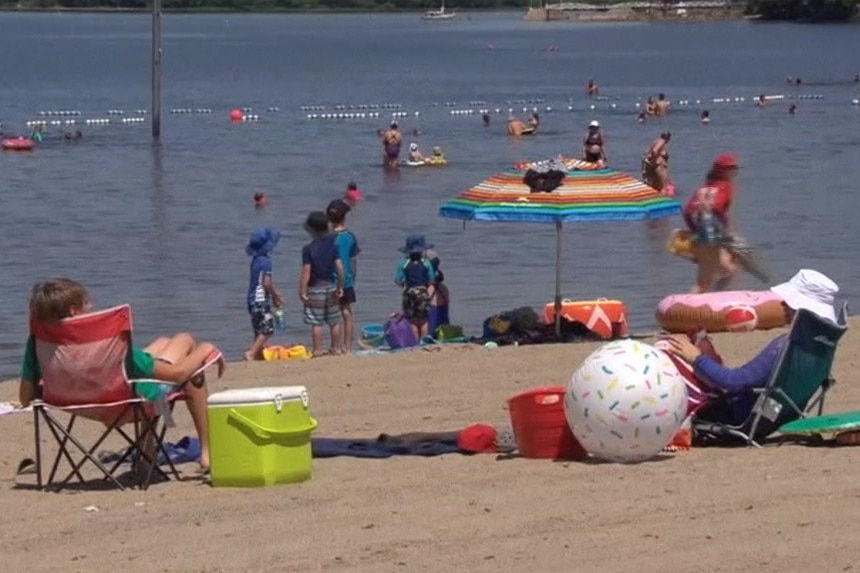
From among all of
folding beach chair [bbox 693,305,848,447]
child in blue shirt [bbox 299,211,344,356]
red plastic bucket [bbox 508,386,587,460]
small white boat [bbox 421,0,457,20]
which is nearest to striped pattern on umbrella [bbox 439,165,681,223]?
child in blue shirt [bbox 299,211,344,356]

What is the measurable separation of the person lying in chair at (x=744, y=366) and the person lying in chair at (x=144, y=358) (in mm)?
2131

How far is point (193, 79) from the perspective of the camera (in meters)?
70.8

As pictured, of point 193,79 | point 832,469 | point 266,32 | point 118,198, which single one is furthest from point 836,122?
point 266,32

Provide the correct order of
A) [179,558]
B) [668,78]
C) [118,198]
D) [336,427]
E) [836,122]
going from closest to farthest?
[179,558] → [336,427] → [118,198] → [836,122] → [668,78]

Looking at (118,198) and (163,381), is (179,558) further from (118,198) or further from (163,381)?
(118,198)

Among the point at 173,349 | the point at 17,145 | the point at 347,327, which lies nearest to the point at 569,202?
the point at 347,327

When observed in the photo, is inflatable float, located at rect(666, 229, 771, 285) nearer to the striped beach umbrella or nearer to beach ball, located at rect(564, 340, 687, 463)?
the striped beach umbrella

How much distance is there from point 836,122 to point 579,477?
3753cm

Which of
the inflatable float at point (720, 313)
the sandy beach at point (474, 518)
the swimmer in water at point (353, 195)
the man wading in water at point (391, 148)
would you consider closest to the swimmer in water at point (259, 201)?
the swimmer in water at point (353, 195)

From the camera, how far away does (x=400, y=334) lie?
13.3m

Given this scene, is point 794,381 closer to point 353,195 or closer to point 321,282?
point 321,282

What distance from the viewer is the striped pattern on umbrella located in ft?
39.9

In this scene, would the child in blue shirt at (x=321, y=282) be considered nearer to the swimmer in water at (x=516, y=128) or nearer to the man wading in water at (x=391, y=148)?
the man wading in water at (x=391, y=148)

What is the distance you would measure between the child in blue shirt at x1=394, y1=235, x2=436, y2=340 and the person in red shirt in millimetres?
1905
